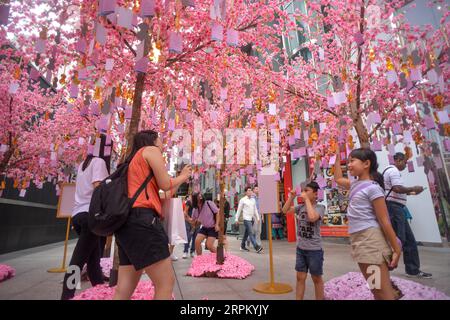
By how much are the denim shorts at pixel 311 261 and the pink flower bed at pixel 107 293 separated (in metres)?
1.84

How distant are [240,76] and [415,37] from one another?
4283mm

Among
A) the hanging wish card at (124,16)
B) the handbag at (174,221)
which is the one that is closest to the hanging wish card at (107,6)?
the hanging wish card at (124,16)

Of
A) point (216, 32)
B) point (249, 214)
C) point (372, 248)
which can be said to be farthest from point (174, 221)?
point (249, 214)

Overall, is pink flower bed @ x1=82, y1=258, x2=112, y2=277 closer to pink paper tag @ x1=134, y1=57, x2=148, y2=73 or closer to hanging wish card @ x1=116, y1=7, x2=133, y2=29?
pink paper tag @ x1=134, y1=57, x2=148, y2=73

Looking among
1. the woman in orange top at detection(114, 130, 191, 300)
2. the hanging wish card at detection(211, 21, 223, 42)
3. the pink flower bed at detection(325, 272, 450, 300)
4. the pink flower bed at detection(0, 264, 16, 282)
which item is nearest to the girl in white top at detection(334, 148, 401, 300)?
the pink flower bed at detection(325, 272, 450, 300)

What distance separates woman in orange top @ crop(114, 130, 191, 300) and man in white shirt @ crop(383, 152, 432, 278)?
3.86 meters

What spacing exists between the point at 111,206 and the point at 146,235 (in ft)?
1.08

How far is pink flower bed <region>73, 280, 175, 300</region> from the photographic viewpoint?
291 cm

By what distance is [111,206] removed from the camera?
1827 millimetres

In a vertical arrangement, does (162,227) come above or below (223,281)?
above

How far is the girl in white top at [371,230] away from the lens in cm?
211

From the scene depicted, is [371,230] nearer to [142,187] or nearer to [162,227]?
[162,227]

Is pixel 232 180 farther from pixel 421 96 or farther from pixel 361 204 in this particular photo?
pixel 361 204

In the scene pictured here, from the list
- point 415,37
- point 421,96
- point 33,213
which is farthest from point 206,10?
point 33,213
